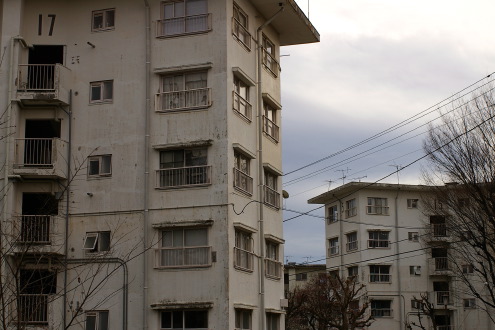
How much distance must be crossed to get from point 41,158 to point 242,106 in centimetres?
829

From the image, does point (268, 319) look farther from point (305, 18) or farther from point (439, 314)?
point (439, 314)

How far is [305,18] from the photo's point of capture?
3491cm

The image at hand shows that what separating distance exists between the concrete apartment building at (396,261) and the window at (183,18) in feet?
126

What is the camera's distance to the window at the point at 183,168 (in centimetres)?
2933

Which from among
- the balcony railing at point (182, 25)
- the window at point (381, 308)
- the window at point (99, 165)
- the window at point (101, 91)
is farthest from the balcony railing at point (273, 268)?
the window at point (381, 308)

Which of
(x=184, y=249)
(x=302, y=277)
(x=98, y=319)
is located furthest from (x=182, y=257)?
(x=302, y=277)

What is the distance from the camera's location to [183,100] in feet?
98.3

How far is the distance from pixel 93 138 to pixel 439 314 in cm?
4602

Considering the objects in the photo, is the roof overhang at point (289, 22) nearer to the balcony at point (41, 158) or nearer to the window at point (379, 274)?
the balcony at point (41, 158)

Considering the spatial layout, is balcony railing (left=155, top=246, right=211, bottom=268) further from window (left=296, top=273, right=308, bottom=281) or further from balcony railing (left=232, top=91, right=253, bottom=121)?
A: window (left=296, top=273, right=308, bottom=281)

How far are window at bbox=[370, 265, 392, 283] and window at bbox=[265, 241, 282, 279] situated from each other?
33.6 meters

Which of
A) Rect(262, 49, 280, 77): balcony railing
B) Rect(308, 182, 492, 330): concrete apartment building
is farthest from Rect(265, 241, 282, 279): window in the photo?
Rect(308, 182, 492, 330): concrete apartment building

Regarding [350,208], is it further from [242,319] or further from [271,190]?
[242,319]

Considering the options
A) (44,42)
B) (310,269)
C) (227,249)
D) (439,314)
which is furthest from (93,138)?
(310,269)
